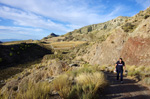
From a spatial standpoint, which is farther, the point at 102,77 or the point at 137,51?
the point at 137,51

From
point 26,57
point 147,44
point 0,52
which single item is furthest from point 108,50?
point 0,52

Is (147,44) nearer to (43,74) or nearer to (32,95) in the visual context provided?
(32,95)

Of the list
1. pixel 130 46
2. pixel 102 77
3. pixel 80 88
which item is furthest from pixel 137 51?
pixel 80 88

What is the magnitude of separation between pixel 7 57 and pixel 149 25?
42.5 metres

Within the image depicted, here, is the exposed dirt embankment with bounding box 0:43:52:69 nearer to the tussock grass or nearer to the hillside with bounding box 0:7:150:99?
the hillside with bounding box 0:7:150:99

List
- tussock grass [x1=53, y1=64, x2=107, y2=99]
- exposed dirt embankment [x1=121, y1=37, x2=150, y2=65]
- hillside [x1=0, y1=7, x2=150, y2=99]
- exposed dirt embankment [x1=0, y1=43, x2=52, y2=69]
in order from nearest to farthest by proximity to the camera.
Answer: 1. tussock grass [x1=53, y1=64, x2=107, y2=99]
2. hillside [x1=0, y1=7, x2=150, y2=99]
3. exposed dirt embankment [x1=121, y1=37, x2=150, y2=65]
4. exposed dirt embankment [x1=0, y1=43, x2=52, y2=69]

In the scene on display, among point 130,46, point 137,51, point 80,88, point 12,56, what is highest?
point 130,46

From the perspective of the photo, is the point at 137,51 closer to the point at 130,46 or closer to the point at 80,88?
the point at 130,46

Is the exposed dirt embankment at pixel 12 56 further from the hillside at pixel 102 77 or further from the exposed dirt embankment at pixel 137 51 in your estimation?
the exposed dirt embankment at pixel 137 51

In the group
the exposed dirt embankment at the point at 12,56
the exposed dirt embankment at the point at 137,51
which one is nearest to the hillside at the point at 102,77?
the exposed dirt embankment at the point at 137,51

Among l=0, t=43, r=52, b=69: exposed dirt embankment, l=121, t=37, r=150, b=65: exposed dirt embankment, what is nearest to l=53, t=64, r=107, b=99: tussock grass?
l=121, t=37, r=150, b=65: exposed dirt embankment

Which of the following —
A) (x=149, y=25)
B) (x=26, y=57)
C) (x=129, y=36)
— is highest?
(x=149, y=25)

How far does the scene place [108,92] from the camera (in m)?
4.83

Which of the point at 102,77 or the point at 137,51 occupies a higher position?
the point at 137,51
